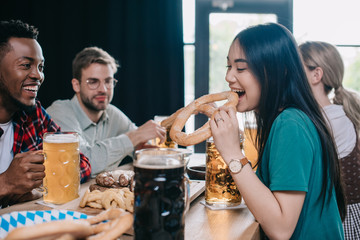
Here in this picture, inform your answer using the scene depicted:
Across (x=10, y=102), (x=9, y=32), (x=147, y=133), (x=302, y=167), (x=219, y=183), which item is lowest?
(x=147, y=133)

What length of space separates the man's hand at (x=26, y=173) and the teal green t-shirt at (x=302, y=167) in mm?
870

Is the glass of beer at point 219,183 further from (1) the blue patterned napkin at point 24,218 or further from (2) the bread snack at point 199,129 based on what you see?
(1) the blue patterned napkin at point 24,218

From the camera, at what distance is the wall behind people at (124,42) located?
4.32 m

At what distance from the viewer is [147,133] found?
2477 mm

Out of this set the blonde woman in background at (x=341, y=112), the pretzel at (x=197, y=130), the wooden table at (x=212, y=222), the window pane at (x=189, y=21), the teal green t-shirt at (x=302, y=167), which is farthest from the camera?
the window pane at (x=189, y=21)

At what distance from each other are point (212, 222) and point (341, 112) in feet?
4.82

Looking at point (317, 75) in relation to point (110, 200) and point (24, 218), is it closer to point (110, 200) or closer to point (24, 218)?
point (110, 200)

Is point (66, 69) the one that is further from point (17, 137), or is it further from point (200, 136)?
point (200, 136)

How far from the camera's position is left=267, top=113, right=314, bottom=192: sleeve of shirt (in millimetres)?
1089

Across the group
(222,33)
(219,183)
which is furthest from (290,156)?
(222,33)

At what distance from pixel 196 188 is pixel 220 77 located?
314cm

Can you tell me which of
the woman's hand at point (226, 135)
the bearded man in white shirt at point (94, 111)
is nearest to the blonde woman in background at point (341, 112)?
the woman's hand at point (226, 135)

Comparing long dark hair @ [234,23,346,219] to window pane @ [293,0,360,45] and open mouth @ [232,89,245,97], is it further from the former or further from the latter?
window pane @ [293,0,360,45]

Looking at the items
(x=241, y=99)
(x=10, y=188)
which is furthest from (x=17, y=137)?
(x=241, y=99)
